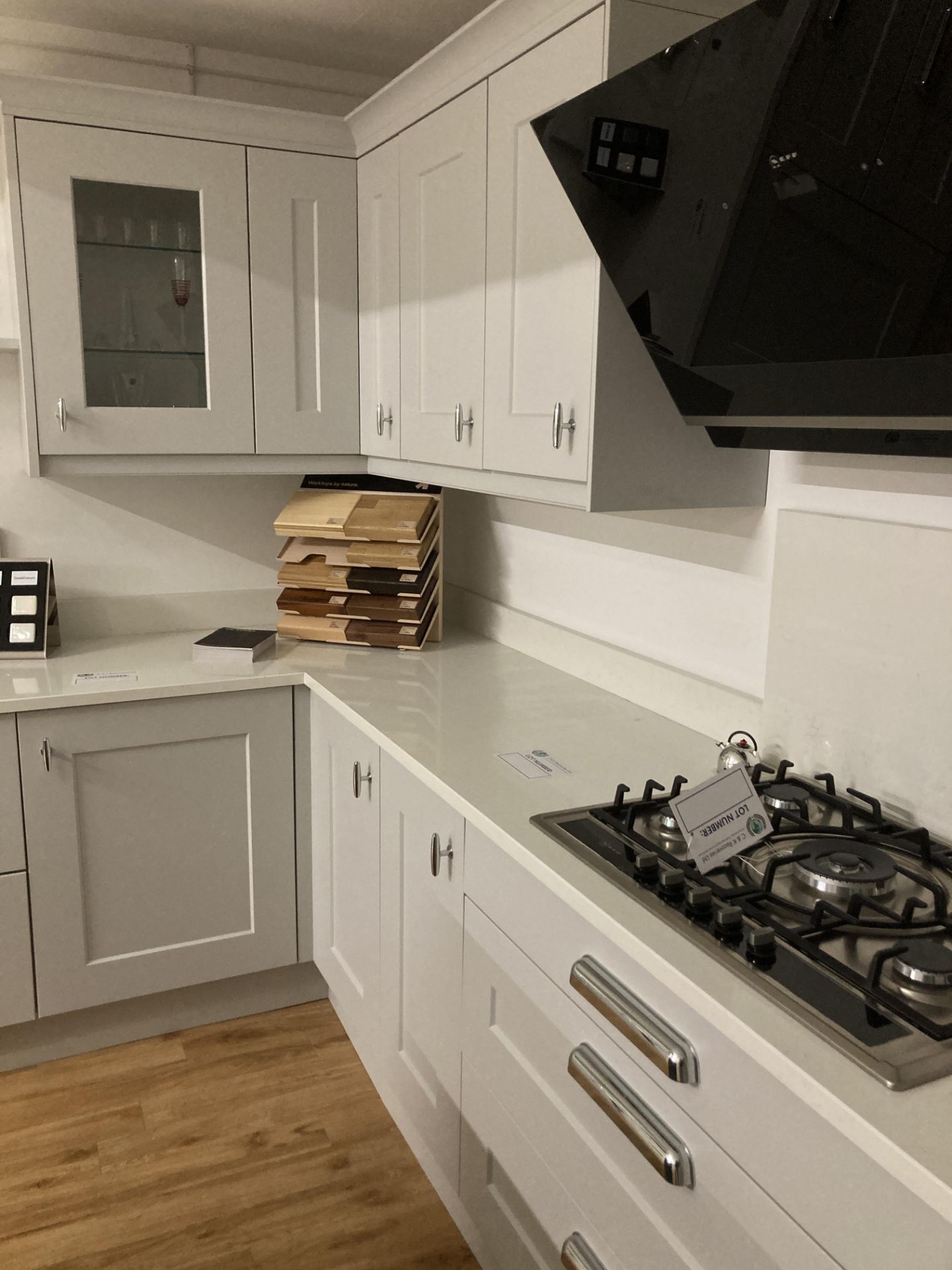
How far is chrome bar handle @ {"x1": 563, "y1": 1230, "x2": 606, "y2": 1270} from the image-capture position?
1.26m

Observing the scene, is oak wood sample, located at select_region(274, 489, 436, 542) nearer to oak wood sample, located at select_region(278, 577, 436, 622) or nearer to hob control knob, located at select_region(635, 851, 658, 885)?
oak wood sample, located at select_region(278, 577, 436, 622)

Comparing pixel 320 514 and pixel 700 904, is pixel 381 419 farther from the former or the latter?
pixel 700 904

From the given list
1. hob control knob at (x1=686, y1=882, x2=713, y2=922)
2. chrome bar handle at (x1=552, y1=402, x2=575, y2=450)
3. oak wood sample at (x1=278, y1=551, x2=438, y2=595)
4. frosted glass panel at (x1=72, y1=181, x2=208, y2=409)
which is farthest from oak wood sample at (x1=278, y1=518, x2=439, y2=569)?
hob control knob at (x1=686, y1=882, x2=713, y2=922)

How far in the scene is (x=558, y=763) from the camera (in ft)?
5.56

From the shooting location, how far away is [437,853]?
1.68 meters

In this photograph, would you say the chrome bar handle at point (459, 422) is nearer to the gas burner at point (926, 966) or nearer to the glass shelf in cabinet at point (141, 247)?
the glass shelf in cabinet at point (141, 247)

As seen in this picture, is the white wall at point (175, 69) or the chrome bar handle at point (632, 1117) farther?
the white wall at point (175, 69)

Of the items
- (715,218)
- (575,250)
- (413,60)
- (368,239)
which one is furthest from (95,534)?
(715,218)

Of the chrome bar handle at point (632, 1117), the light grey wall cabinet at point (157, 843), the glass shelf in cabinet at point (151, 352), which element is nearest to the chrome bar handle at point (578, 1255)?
the chrome bar handle at point (632, 1117)

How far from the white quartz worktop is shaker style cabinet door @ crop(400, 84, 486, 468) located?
1.61ft

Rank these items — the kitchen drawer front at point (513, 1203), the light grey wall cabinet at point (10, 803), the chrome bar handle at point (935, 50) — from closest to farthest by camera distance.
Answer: the chrome bar handle at point (935, 50), the kitchen drawer front at point (513, 1203), the light grey wall cabinet at point (10, 803)

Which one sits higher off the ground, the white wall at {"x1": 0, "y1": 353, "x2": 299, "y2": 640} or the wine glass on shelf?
the wine glass on shelf

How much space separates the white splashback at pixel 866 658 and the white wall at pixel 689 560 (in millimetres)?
27

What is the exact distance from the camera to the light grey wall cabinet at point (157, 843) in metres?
2.17
